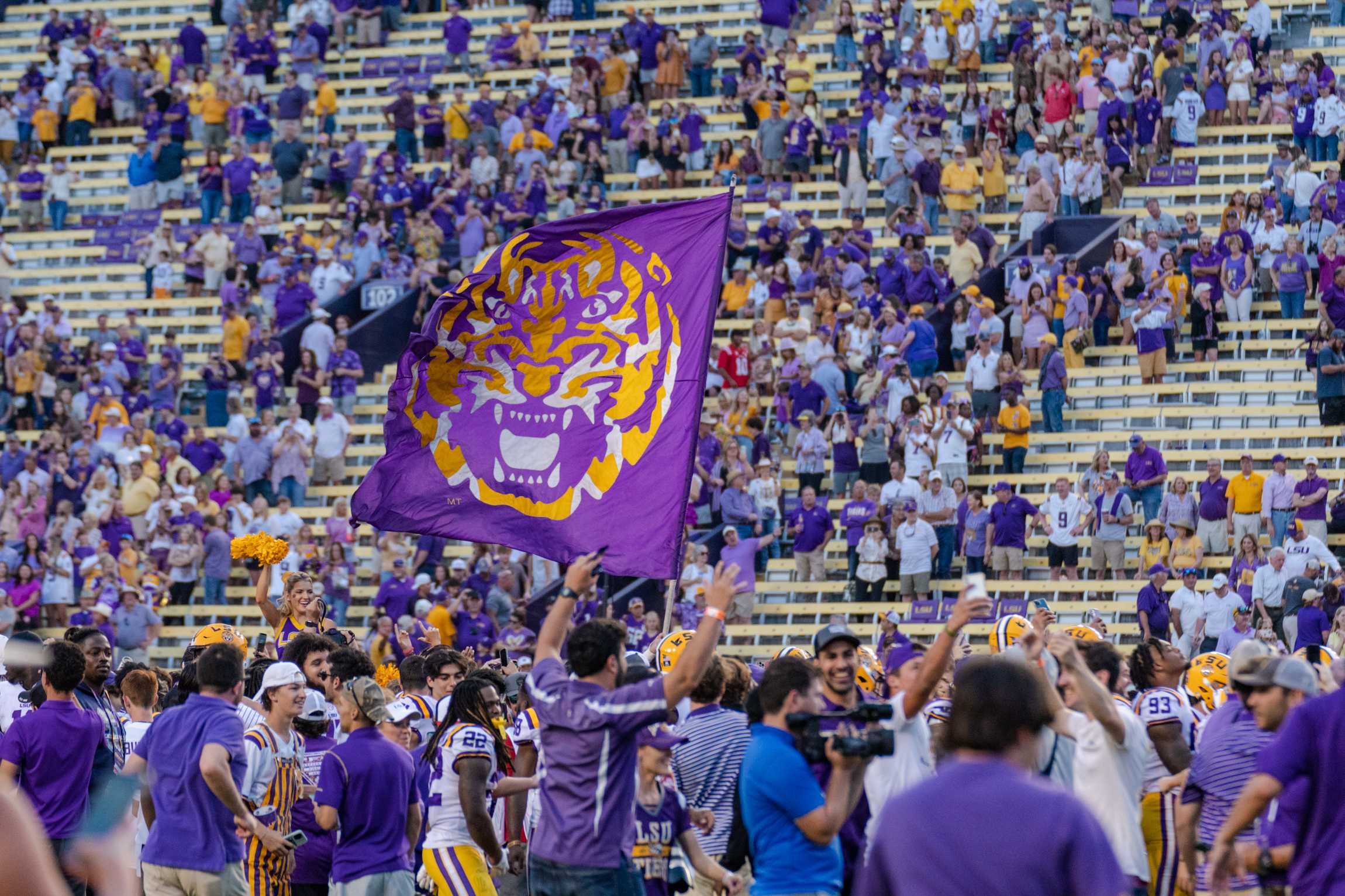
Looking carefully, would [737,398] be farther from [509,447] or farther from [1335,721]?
[1335,721]

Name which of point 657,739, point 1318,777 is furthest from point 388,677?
point 1318,777

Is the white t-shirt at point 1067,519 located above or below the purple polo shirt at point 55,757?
below

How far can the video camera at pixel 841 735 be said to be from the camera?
21.8ft

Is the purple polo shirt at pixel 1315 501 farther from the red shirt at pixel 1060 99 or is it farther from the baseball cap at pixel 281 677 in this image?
the baseball cap at pixel 281 677

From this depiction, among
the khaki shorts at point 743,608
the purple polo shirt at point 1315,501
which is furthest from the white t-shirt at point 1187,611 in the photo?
the khaki shorts at point 743,608

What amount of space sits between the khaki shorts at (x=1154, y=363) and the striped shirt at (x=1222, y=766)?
17407 millimetres

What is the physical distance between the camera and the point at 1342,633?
19.4m

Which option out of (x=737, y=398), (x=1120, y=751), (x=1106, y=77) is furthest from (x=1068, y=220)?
(x=1120, y=751)

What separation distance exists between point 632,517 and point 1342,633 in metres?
10.4

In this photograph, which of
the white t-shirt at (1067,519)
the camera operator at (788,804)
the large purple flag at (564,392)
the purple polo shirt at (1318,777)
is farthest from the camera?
the white t-shirt at (1067,519)

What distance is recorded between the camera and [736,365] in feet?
87.7

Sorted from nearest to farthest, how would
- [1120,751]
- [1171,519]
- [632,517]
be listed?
[1120,751]
[632,517]
[1171,519]

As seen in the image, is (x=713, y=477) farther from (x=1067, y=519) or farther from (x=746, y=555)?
(x=1067, y=519)

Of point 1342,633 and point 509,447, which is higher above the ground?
point 509,447
